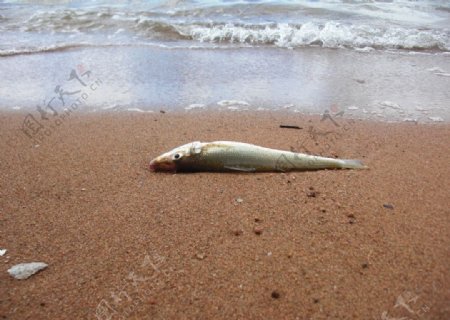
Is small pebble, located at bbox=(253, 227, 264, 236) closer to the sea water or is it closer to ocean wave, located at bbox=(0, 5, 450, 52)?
the sea water

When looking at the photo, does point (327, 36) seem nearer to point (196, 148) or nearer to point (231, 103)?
point (231, 103)

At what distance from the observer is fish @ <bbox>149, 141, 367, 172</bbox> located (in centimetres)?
378

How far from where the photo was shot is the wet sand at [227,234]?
230 cm

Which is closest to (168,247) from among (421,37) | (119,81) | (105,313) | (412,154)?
(105,313)

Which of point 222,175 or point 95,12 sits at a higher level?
point 95,12

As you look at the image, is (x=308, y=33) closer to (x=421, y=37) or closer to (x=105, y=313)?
(x=421, y=37)

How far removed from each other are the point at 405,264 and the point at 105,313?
76.6 inches

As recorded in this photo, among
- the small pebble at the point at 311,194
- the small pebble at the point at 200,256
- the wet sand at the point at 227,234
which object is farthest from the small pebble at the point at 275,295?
the small pebble at the point at 311,194

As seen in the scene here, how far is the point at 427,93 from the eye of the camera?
598cm

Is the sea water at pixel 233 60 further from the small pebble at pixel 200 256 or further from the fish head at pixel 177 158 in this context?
the small pebble at pixel 200 256

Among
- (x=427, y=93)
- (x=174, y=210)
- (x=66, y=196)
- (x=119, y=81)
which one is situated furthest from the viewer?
(x=119, y=81)

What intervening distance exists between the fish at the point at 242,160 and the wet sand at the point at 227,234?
0.10 meters

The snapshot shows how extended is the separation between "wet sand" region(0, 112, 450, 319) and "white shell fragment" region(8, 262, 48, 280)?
44 millimetres

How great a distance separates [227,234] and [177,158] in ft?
3.87
